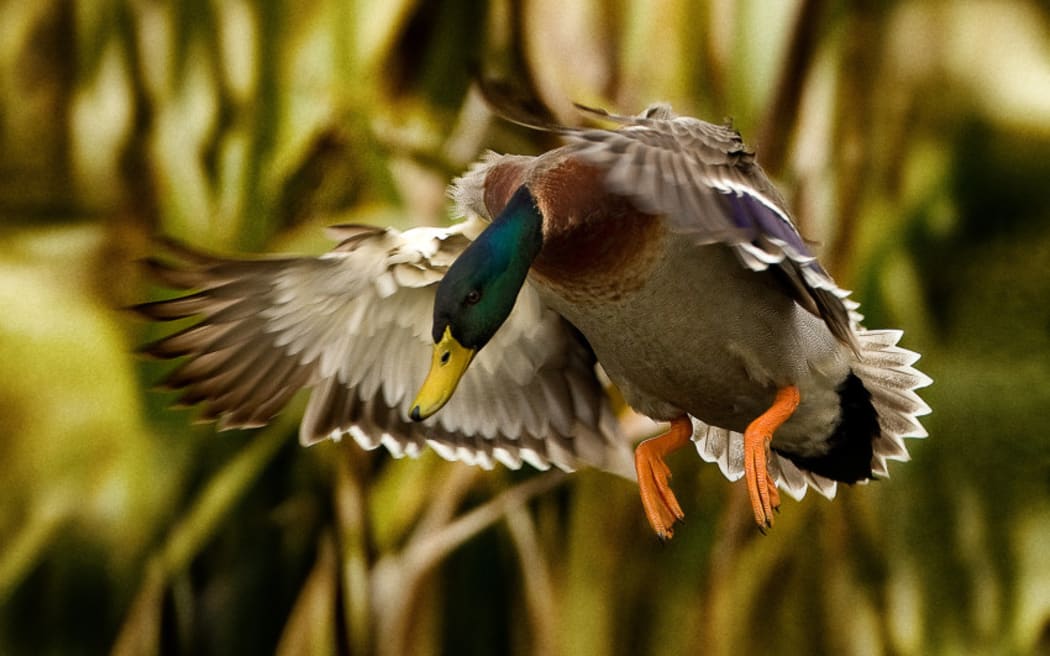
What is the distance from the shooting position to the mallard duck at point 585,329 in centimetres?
105

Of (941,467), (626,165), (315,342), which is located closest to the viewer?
(626,165)

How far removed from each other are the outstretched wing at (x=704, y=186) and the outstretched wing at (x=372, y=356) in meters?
0.35

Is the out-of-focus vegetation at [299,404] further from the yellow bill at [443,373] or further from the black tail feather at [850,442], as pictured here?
the yellow bill at [443,373]

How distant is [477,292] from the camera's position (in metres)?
1.05

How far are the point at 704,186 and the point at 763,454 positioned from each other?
1.15 feet

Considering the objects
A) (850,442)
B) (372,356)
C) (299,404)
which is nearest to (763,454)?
(850,442)

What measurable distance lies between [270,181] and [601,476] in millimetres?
746

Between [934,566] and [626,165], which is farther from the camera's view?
[934,566]

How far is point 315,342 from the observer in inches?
60.5

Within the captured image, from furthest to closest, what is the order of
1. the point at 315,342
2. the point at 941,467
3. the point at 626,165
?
the point at 941,467, the point at 315,342, the point at 626,165

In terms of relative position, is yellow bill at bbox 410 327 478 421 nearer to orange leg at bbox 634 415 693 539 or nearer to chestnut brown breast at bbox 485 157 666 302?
chestnut brown breast at bbox 485 157 666 302

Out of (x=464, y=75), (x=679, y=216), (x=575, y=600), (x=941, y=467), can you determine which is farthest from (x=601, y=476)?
(x=679, y=216)

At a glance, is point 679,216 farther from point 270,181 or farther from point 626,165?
point 270,181

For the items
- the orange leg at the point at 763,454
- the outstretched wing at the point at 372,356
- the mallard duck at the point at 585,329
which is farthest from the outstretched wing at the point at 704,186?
the outstretched wing at the point at 372,356
